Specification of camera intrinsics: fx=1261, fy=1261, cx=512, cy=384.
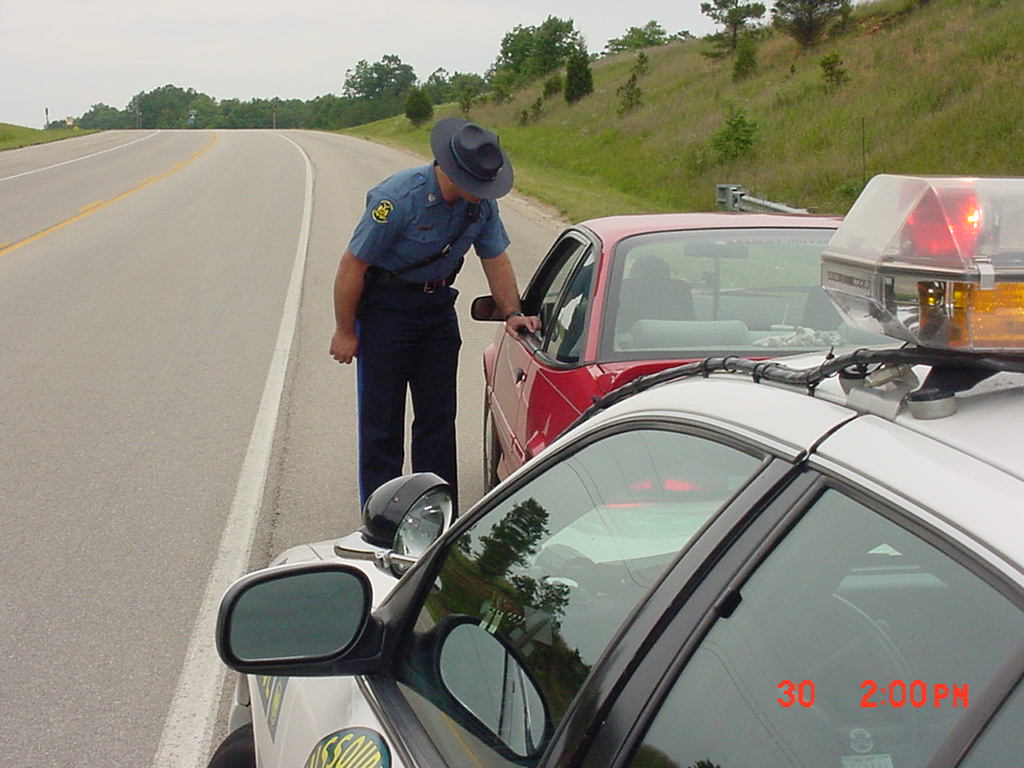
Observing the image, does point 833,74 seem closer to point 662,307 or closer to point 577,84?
point 577,84

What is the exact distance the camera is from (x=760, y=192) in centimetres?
2291

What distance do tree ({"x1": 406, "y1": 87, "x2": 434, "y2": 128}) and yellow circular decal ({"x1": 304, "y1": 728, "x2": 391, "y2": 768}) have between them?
6817cm

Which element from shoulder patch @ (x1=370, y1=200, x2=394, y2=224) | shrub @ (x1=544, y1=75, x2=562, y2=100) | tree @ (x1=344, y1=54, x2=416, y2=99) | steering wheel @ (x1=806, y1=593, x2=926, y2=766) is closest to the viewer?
steering wheel @ (x1=806, y1=593, x2=926, y2=766)

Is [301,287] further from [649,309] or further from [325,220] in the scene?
[649,309]

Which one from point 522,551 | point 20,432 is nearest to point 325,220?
point 20,432

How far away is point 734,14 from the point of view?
4678 cm

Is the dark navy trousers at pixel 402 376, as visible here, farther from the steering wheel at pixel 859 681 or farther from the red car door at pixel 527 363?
the steering wheel at pixel 859 681

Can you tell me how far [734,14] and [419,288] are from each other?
145ft

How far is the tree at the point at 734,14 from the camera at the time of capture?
1842 inches

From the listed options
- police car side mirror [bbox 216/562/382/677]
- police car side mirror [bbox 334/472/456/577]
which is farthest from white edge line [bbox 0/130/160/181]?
police car side mirror [bbox 216/562/382/677]

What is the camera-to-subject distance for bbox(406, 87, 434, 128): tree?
225 feet

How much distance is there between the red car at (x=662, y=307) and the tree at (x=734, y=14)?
1707 inches

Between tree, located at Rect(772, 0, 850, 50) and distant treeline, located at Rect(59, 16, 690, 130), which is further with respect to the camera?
distant treeline, located at Rect(59, 16, 690, 130)

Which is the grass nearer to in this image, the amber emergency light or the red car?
the red car
